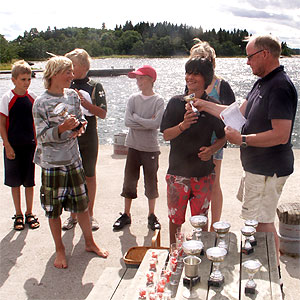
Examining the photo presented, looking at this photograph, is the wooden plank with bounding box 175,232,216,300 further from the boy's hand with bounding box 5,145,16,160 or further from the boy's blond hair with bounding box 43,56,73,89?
the boy's hand with bounding box 5,145,16,160

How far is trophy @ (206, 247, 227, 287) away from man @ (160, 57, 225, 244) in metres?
1.09

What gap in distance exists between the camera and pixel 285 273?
3.88 m

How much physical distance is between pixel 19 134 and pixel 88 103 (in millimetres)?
975

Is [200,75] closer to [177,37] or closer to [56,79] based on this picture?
[56,79]

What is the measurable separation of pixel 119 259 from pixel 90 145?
1333 mm

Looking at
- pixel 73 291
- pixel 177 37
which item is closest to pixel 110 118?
pixel 73 291

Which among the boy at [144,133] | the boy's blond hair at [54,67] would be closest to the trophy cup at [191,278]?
the boy's blond hair at [54,67]

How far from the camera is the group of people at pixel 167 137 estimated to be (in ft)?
10.6

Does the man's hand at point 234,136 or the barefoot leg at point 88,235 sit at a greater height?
the man's hand at point 234,136

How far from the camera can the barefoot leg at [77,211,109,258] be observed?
4184 mm

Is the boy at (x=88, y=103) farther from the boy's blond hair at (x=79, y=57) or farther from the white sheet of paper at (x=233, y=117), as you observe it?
the white sheet of paper at (x=233, y=117)

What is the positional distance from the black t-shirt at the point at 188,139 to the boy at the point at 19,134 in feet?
6.37

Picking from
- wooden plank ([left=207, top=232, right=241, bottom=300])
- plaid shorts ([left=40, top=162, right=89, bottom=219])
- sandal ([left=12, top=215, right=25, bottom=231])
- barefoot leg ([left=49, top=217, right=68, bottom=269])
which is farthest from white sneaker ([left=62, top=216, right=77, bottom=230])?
wooden plank ([left=207, top=232, right=241, bottom=300])

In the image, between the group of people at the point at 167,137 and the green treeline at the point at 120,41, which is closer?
the group of people at the point at 167,137
